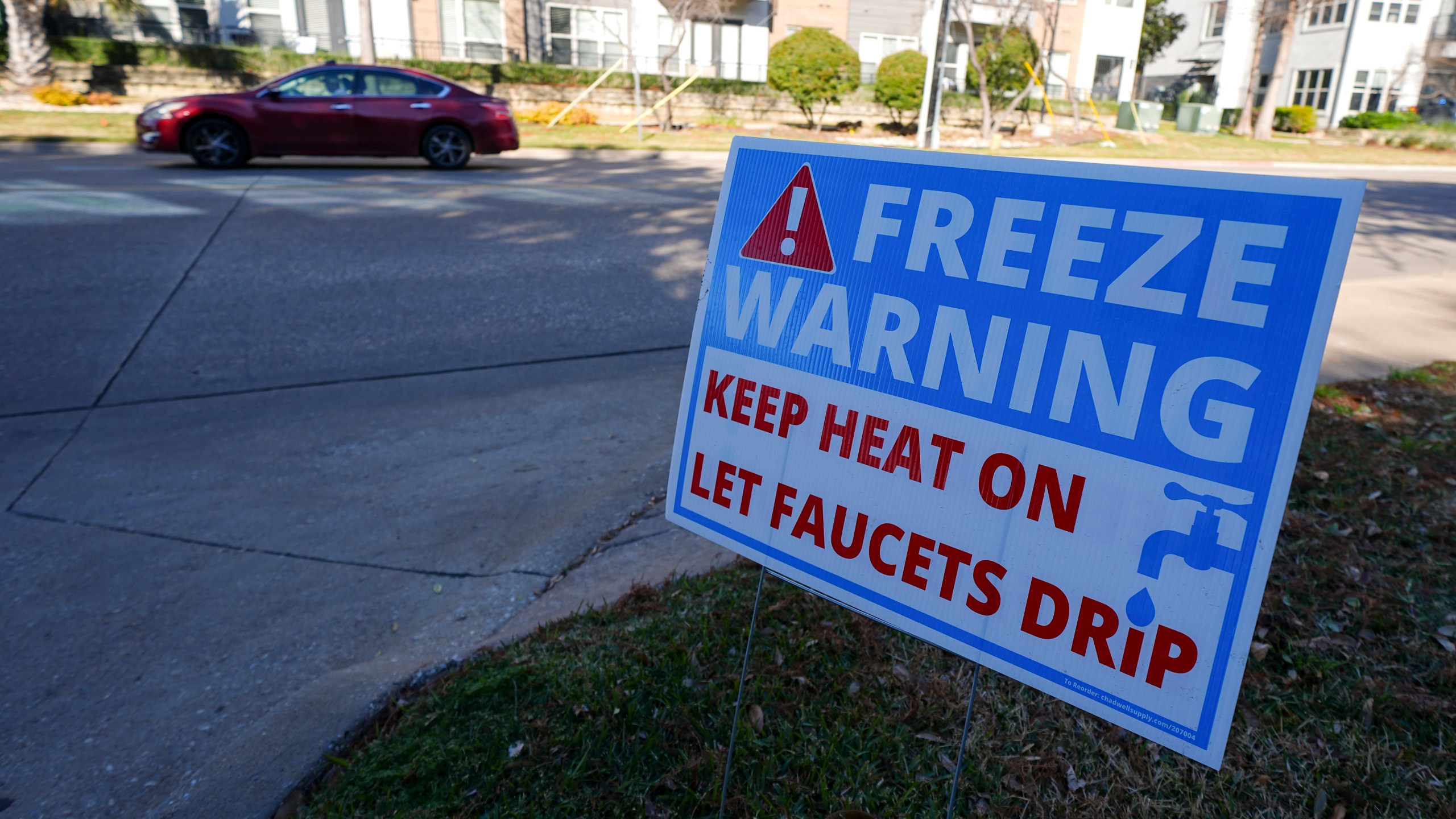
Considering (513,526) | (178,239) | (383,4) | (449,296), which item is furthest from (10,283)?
(383,4)

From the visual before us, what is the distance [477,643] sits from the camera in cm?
320

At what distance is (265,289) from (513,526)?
14.8 ft

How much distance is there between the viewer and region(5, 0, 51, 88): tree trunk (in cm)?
2261

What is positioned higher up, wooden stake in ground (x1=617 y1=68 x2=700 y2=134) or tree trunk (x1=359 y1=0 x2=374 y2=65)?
tree trunk (x1=359 y1=0 x2=374 y2=65)

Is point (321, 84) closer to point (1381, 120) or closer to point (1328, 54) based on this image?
point (1381, 120)

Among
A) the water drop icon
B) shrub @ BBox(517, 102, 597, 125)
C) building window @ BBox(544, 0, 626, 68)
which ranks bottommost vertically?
shrub @ BBox(517, 102, 597, 125)

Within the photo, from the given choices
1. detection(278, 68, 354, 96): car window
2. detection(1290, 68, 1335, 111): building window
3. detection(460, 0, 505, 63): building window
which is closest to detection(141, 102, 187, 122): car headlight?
detection(278, 68, 354, 96): car window

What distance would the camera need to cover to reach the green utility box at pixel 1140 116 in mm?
36406

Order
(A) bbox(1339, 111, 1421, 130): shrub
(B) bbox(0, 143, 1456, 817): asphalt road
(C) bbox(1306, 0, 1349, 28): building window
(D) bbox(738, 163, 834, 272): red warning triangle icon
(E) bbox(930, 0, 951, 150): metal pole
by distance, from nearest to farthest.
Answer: (D) bbox(738, 163, 834, 272): red warning triangle icon < (B) bbox(0, 143, 1456, 817): asphalt road < (E) bbox(930, 0, 951, 150): metal pole < (A) bbox(1339, 111, 1421, 130): shrub < (C) bbox(1306, 0, 1349, 28): building window

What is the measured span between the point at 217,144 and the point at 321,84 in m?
1.79

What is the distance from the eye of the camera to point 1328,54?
44.6 m

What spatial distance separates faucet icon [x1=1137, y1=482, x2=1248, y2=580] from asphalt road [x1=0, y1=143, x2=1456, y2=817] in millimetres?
2282

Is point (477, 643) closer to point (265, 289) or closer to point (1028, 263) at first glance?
point (1028, 263)

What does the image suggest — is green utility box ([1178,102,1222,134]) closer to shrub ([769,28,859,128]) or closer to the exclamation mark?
shrub ([769,28,859,128])
